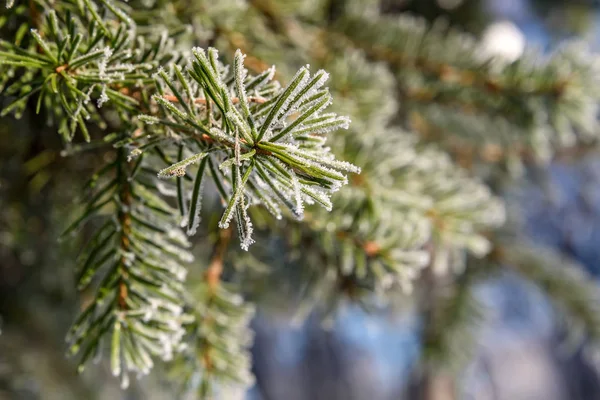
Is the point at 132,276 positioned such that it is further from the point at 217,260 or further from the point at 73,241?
the point at 73,241

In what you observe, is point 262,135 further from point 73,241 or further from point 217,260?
point 73,241

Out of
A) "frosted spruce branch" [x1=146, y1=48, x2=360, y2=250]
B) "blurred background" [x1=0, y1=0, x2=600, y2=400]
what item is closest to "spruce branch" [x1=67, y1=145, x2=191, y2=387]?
"frosted spruce branch" [x1=146, y1=48, x2=360, y2=250]

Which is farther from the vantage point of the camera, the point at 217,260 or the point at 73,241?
the point at 73,241

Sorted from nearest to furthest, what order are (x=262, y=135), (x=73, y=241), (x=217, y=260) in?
(x=262, y=135) → (x=217, y=260) → (x=73, y=241)

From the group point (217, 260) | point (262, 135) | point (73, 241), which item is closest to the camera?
point (262, 135)

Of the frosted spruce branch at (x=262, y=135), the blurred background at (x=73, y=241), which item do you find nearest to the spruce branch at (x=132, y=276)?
the frosted spruce branch at (x=262, y=135)

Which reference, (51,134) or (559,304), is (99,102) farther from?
(559,304)

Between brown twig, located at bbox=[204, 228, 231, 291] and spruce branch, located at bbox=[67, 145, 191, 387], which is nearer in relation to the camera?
spruce branch, located at bbox=[67, 145, 191, 387]

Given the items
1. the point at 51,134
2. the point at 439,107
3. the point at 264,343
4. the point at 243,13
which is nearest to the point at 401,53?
the point at 439,107

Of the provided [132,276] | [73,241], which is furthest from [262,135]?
[73,241]

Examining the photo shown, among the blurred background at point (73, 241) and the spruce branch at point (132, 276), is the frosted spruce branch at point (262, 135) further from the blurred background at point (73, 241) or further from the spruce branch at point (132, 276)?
the blurred background at point (73, 241)

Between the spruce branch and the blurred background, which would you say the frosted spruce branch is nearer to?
the spruce branch
